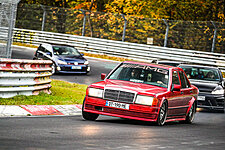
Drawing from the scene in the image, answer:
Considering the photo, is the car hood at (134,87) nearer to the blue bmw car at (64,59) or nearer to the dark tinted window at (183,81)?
the dark tinted window at (183,81)

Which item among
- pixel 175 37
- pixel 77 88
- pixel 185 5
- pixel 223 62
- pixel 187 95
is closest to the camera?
pixel 187 95

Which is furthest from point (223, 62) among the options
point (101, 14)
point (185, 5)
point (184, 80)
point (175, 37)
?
point (184, 80)

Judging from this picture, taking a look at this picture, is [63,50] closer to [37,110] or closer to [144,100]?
[37,110]

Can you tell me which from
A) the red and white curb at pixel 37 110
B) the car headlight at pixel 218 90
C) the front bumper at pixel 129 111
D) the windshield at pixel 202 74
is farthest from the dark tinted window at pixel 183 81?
the windshield at pixel 202 74

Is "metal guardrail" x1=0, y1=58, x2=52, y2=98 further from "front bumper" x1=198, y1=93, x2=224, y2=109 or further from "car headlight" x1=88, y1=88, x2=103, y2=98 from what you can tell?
"front bumper" x1=198, y1=93, x2=224, y2=109

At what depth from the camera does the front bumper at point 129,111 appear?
11.1 m

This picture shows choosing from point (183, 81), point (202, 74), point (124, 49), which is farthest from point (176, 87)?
point (124, 49)

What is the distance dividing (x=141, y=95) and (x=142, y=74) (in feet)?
4.24

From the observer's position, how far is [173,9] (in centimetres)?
4581

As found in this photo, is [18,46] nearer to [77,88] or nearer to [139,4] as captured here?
[139,4]

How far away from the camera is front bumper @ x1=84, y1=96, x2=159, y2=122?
11.1 meters

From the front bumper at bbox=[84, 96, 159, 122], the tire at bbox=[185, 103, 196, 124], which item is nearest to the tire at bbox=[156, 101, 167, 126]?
the front bumper at bbox=[84, 96, 159, 122]

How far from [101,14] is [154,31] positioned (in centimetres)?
449

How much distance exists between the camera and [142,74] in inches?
484
